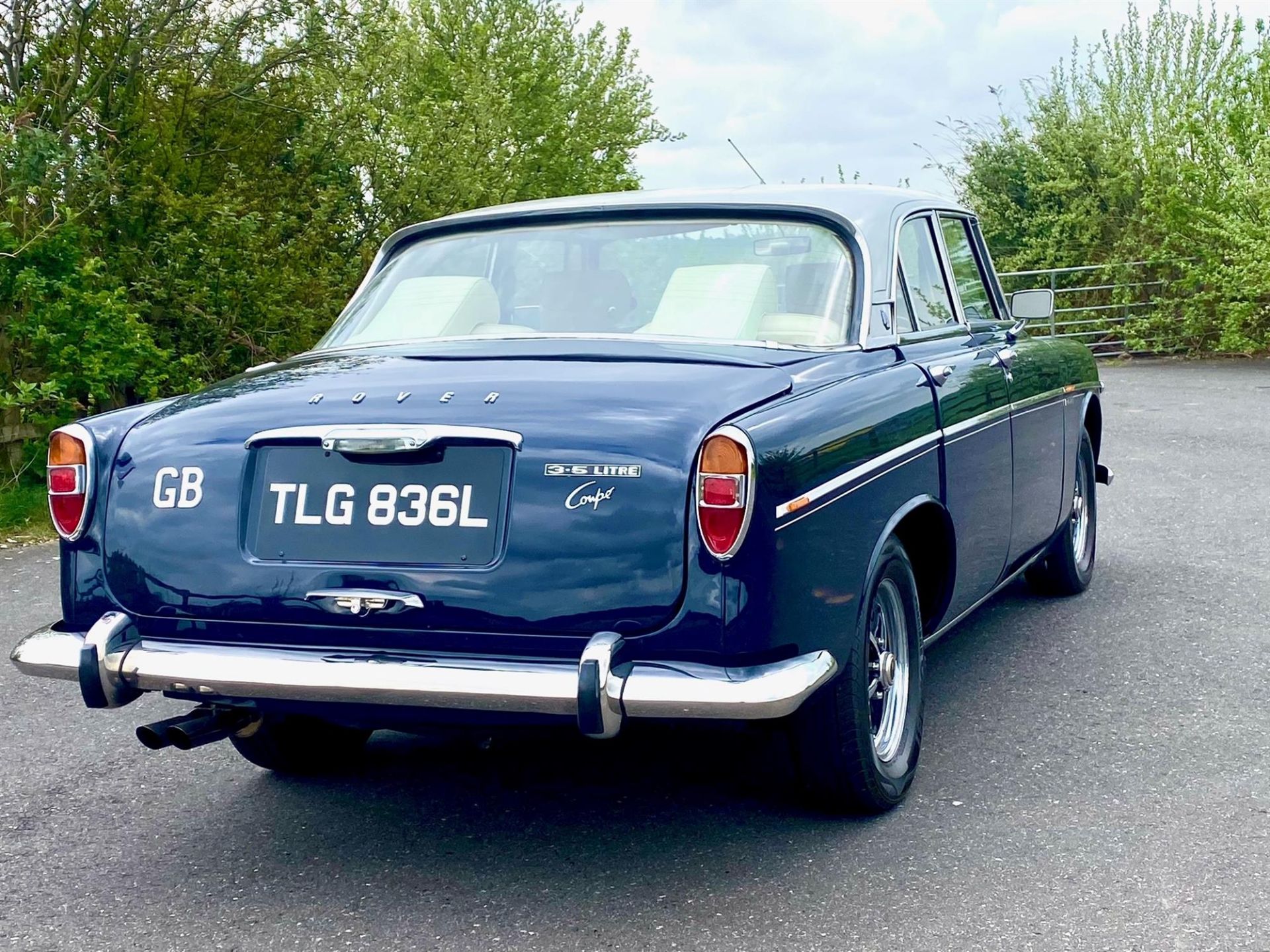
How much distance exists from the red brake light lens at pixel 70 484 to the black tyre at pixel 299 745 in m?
0.82

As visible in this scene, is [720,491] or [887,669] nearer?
[720,491]

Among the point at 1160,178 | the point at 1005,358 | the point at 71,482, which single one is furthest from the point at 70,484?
the point at 1160,178

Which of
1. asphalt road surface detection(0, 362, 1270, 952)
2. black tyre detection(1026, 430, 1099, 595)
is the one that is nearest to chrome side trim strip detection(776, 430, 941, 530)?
asphalt road surface detection(0, 362, 1270, 952)

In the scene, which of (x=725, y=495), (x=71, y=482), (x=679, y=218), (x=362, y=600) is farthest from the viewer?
(x=679, y=218)

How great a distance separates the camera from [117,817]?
4.13m

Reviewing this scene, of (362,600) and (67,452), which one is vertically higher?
(67,452)

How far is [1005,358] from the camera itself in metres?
5.28

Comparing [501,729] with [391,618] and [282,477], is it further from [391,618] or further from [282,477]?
[282,477]

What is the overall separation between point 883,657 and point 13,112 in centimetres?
829

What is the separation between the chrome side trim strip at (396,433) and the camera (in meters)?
3.32

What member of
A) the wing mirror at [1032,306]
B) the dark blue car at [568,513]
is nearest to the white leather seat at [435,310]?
the dark blue car at [568,513]

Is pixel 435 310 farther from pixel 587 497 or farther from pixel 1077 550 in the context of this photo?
pixel 1077 550

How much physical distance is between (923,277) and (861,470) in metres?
1.49

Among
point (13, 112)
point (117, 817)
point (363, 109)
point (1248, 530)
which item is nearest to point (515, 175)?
point (363, 109)
